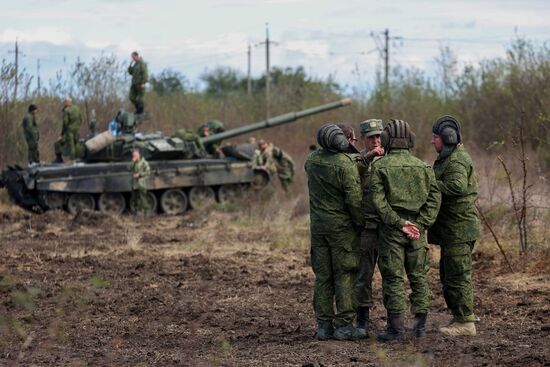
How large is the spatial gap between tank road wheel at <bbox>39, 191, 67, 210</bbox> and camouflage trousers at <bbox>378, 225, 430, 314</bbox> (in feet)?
46.8

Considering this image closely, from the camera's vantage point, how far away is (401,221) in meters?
8.70

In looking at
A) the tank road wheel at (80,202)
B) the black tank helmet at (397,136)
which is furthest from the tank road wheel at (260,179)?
the black tank helmet at (397,136)

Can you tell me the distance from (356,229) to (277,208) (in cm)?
1283

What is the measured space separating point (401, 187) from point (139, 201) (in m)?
14.2

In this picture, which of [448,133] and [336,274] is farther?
[448,133]

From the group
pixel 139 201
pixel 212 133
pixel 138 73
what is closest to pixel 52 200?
pixel 139 201

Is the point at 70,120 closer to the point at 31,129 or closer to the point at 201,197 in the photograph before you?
the point at 31,129

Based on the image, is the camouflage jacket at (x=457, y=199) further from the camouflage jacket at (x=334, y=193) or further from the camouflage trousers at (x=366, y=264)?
the camouflage jacket at (x=334, y=193)

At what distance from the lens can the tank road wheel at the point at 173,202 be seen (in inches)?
926

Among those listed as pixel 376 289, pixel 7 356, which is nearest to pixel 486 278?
pixel 376 289

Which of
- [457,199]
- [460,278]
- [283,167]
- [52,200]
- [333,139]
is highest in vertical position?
[333,139]

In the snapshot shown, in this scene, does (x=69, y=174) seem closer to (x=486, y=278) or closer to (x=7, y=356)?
(x=486, y=278)

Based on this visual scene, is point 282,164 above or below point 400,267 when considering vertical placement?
above

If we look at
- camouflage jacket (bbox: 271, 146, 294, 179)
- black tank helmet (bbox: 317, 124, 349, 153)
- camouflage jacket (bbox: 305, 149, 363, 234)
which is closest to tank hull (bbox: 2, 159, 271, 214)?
camouflage jacket (bbox: 271, 146, 294, 179)
